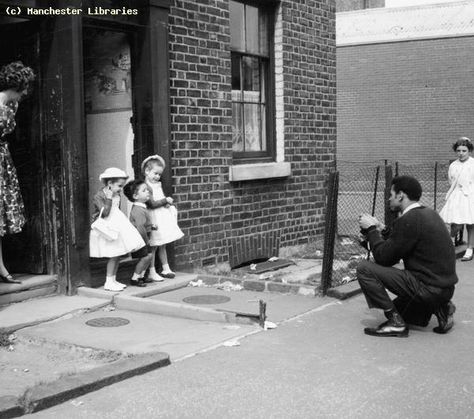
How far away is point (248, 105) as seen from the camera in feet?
33.1

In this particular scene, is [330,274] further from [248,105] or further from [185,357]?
[248,105]

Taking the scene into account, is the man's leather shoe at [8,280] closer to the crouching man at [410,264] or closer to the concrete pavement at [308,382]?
the concrete pavement at [308,382]

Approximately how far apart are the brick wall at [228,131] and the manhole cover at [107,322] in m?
2.14

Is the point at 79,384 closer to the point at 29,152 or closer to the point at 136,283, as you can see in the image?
the point at 136,283

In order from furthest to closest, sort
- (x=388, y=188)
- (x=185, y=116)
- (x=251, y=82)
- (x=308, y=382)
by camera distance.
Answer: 1. (x=251, y=82)
2. (x=388, y=188)
3. (x=185, y=116)
4. (x=308, y=382)

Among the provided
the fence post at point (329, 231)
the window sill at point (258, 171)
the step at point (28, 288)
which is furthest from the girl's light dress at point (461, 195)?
the step at point (28, 288)

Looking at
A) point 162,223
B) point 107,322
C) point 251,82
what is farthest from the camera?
point 251,82

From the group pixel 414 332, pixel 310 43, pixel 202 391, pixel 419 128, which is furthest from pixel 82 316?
pixel 419 128

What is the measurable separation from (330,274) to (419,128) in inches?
815

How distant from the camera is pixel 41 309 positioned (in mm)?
6832

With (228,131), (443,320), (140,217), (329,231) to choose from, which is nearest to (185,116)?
(228,131)

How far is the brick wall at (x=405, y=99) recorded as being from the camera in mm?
26453

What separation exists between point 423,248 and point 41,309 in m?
3.56

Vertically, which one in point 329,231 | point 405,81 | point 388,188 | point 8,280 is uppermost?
point 405,81
